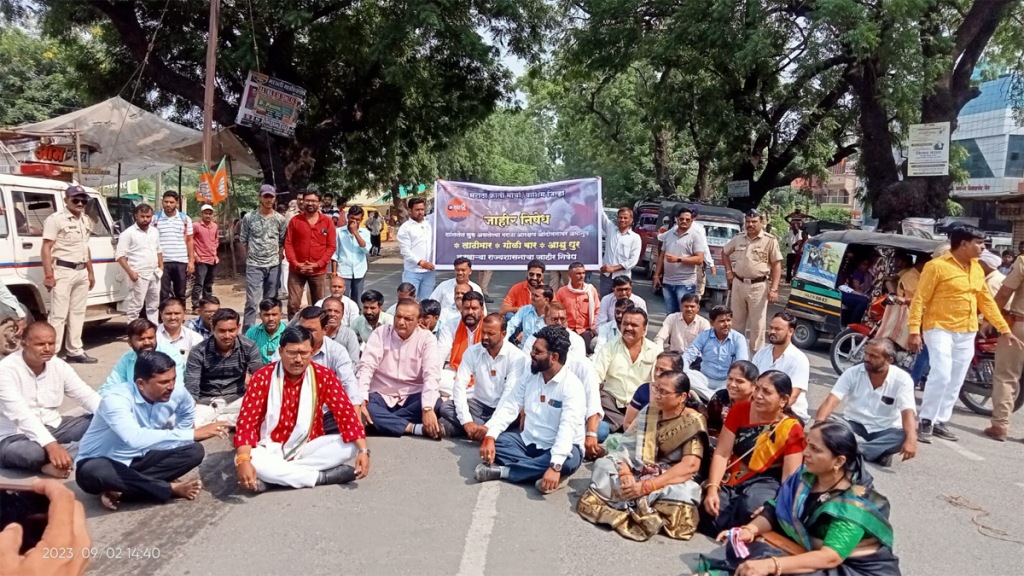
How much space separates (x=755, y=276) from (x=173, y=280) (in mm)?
7031

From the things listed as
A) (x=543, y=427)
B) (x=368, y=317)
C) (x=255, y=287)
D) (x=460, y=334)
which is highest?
(x=255, y=287)

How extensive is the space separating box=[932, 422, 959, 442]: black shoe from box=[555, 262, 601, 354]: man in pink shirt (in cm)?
307

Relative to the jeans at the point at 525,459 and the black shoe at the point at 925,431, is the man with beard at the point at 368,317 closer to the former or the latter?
the jeans at the point at 525,459

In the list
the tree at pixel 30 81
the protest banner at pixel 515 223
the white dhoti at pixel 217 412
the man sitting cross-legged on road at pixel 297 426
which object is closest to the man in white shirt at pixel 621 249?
the protest banner at pixel 515 223

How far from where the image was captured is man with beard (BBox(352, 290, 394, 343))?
265 inches

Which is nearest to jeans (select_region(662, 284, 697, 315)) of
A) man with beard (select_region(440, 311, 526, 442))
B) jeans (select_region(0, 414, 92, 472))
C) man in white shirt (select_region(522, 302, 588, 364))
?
man in white shirt (select_region(522, 302, 588, 364))

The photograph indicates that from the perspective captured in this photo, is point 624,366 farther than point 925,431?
No

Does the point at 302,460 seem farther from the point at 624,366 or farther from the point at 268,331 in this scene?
the point at 624,366

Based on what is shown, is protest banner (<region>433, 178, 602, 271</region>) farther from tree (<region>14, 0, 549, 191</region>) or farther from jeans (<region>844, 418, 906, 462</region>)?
tree (<region>14, 0, 549, 191</region>)

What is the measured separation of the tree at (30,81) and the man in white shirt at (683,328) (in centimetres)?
2278

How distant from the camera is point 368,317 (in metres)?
6.76

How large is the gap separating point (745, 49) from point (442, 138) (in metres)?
8.64

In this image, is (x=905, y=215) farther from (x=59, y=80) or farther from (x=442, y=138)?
(x=59, y=80)

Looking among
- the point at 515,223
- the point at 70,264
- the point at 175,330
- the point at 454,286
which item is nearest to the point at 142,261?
the point at 70,264
